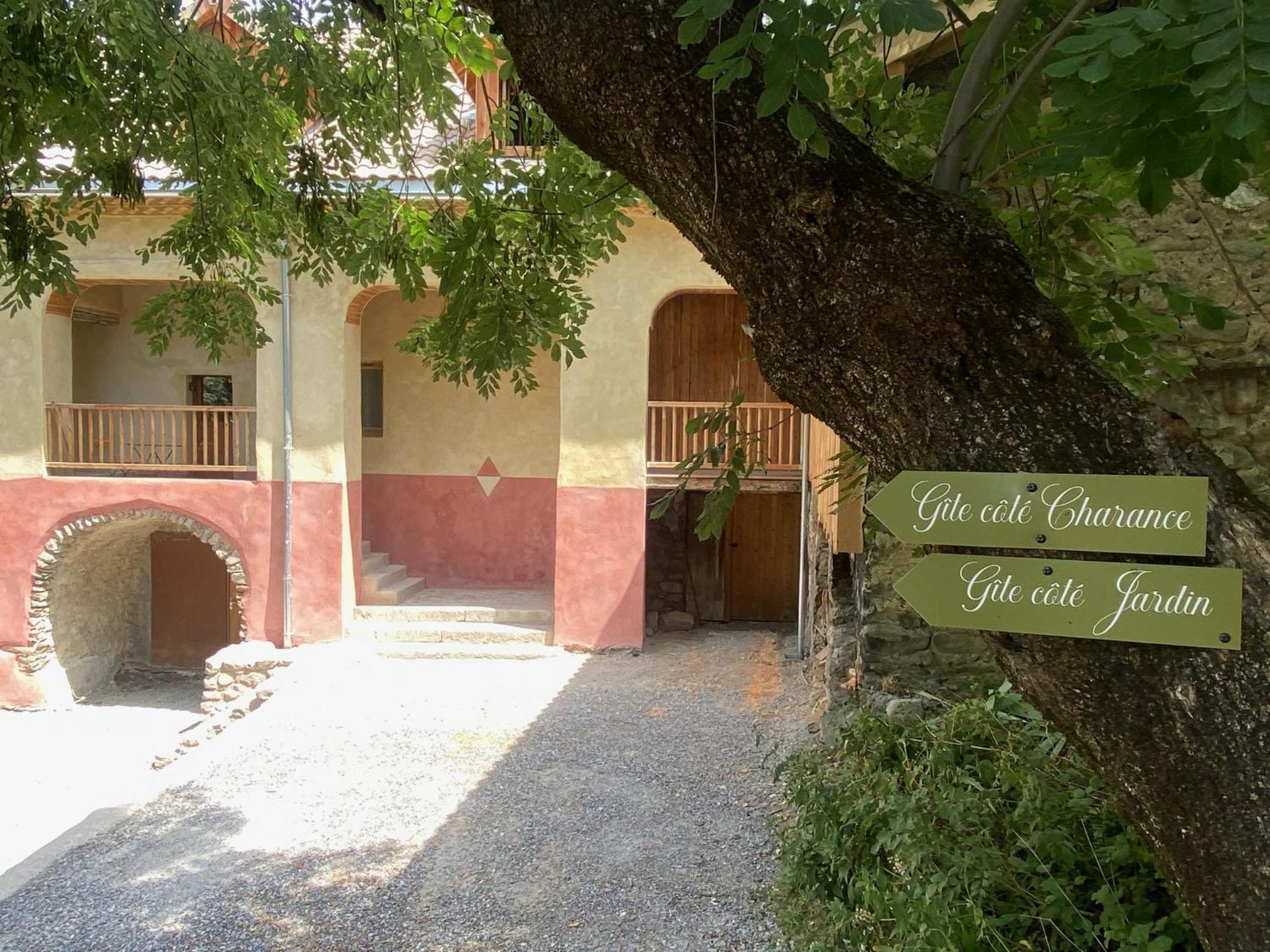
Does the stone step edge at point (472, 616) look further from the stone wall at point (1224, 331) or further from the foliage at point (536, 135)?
the stone wall at point (1224, 331)

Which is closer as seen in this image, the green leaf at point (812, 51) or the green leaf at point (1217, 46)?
the green leaf at point (1217, 46)

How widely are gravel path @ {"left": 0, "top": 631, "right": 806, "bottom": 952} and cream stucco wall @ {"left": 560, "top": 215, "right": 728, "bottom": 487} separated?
2.69 metres

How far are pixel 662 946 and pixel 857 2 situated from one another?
12.6ft

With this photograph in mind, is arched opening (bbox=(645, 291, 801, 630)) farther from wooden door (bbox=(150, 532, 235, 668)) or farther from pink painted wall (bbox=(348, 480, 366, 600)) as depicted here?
wooden door (bbox=(150, 532, 235, 668))

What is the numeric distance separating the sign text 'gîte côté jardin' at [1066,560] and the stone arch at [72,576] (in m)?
10.8

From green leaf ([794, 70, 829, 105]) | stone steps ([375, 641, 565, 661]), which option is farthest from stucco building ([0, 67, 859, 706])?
green leaf ([794, 70, 829, 105])

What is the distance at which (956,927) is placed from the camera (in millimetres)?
2801

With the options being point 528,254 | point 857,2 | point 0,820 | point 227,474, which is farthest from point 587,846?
point 227,474

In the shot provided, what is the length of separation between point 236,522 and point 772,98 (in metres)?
10.5

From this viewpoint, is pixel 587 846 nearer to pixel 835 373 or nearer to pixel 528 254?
pixel 528 254

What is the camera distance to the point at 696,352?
1198cm

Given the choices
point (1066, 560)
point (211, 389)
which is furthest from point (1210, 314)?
point (211, 389)

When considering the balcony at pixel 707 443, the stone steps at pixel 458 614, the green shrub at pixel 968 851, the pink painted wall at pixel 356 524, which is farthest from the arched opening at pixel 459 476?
the green shrub at pixel 968 851

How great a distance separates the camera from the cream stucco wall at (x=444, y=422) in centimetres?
1234
